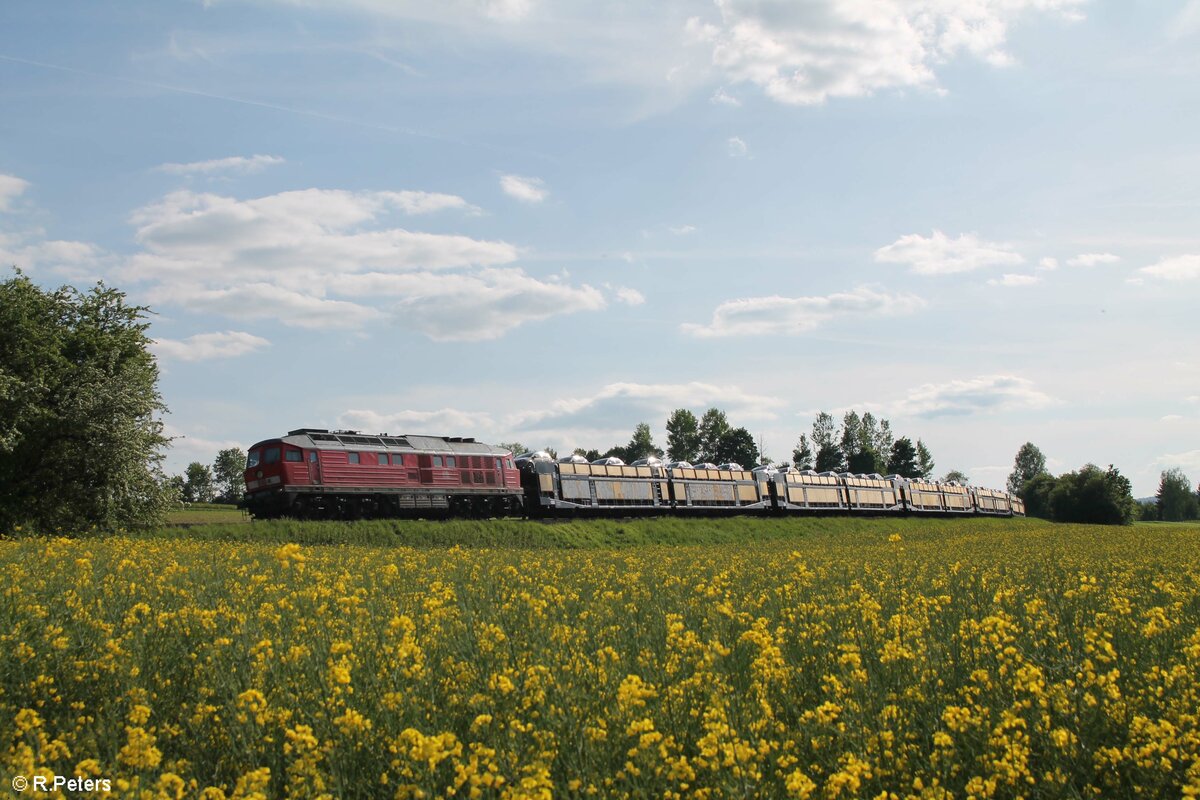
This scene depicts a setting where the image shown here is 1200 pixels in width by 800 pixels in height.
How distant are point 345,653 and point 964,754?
4397 millimetres

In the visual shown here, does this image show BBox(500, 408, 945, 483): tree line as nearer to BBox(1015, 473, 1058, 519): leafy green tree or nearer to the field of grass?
BBox(1015, 473, 1058, 519): leafy green tree

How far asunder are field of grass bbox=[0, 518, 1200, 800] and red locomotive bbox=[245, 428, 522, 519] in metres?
22.1

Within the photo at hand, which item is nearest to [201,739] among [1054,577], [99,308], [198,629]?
[198,629]

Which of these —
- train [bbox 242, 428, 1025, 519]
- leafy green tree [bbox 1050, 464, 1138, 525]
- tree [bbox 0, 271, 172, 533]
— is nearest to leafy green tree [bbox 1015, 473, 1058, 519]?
leafy green tree [bbox 1050, 464, 1138, 525]

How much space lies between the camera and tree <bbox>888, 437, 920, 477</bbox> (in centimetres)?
13338

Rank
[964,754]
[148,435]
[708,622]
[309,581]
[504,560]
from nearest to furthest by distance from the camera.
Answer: [964,754] < [708,622] < [309,581] < [504,560] < [148,435]

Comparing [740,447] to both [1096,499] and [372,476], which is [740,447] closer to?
[1096,499]

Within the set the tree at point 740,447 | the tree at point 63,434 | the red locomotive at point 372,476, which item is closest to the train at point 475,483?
the red locomotive at point 372,476

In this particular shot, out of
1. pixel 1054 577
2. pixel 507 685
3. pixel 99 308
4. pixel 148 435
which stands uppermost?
pixel 99 308

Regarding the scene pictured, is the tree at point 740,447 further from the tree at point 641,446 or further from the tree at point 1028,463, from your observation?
the tree at point 1028,463

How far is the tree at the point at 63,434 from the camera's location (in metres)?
28.2

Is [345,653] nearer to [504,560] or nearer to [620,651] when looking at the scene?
[620,651]

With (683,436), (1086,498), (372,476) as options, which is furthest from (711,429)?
(372,476)

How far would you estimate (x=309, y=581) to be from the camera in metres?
11.2
